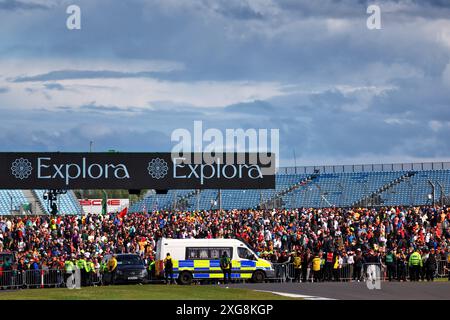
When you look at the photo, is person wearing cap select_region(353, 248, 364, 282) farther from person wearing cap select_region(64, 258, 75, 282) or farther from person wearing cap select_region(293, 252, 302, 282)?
person wearing cap select_region(64, 258, 75, 282)

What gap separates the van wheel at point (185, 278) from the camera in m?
42.3

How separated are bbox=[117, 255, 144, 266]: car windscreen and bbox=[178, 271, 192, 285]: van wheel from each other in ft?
5.96

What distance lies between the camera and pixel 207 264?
42625mm

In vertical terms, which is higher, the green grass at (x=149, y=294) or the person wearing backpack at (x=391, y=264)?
the person wearing backpack at (x=391, y=264)

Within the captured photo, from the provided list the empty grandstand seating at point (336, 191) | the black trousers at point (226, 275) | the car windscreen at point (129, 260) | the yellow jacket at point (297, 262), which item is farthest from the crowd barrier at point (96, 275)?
the empty grandstand seating at point (336, 191)

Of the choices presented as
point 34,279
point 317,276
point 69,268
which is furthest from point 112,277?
point 317,276

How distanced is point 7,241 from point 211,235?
9.60 m

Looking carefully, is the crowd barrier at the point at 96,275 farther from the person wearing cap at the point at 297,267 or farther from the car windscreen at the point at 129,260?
the car windscreen at the point at 129,260

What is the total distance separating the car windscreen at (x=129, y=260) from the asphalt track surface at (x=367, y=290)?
5.96 meters

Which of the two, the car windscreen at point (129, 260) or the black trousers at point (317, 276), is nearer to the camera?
the car windscreen at point (129, 260)

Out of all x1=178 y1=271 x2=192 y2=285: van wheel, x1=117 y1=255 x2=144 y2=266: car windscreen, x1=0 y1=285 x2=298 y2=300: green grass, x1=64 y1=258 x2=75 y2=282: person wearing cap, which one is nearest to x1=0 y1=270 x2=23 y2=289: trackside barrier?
x1=64 y1=258 x2=75 y2=282: person wearing cap

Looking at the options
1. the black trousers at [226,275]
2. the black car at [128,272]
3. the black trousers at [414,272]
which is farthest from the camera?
the black car at [128,272]
